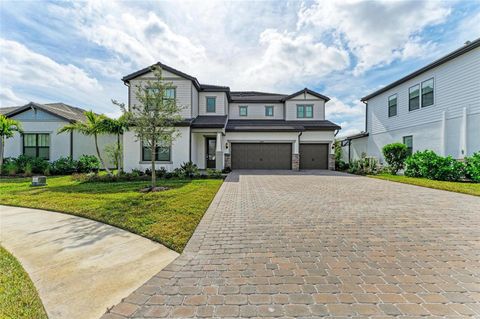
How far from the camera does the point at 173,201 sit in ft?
22.0

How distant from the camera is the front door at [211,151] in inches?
698

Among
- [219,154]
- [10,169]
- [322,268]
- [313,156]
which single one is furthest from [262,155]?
Result: [10,169]

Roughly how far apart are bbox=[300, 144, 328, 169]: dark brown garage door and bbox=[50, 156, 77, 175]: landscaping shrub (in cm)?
1738

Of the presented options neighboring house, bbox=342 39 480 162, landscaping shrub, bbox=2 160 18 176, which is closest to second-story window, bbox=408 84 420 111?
neighboring house, bbox=342 39 480 162

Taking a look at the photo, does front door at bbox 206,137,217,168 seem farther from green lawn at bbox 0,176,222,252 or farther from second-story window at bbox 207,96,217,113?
green lawn at bbox 0,176,222,252

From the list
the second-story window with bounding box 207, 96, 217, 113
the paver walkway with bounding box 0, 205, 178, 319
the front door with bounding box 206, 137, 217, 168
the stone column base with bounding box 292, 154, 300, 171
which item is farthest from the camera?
the second-story window with bounding box 207, 96, 217, 113

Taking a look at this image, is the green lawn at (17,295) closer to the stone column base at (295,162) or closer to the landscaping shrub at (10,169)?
the landscaping shrub at (10,169)

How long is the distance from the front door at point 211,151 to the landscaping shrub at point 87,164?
8.13 meters

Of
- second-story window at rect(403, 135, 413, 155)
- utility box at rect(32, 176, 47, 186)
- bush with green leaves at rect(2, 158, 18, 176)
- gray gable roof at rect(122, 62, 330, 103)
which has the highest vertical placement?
gray gable roof at rect(122, 62, 330, 103)

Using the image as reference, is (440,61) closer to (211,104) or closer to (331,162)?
(331,162)

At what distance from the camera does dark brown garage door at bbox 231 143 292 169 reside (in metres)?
18.0

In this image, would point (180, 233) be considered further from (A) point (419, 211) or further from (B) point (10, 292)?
(A) point (419, 211)

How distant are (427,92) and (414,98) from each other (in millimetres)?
1083

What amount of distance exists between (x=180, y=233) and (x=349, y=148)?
23181 millimetres
